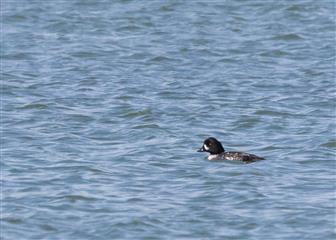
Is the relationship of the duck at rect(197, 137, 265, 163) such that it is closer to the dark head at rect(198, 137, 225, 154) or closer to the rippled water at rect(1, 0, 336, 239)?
the dark head at rect(198, 137, 225, 154)

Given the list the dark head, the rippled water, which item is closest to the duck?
the dark head

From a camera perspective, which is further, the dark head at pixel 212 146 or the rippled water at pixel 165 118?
the dark head at pixel 212 146

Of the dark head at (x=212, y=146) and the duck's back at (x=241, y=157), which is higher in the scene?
the dark head at (x=212, y=146)

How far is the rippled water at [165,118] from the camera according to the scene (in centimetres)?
1559

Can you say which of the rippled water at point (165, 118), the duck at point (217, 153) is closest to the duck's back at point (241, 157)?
the duck at point (217, 153)

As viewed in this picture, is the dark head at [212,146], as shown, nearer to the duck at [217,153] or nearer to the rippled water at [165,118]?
the duck at [217,153]

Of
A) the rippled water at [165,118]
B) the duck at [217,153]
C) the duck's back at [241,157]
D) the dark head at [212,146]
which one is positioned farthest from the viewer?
the dark head at [212,146]

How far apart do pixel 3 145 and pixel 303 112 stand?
5632 mm

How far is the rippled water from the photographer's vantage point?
15594 mm

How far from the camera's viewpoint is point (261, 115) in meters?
22.0

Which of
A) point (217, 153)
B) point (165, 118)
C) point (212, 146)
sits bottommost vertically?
point (165, 118)

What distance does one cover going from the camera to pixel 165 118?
862 inches

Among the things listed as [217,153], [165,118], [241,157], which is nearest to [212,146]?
[217,153]

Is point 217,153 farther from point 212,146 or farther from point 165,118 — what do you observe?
point 165,118
